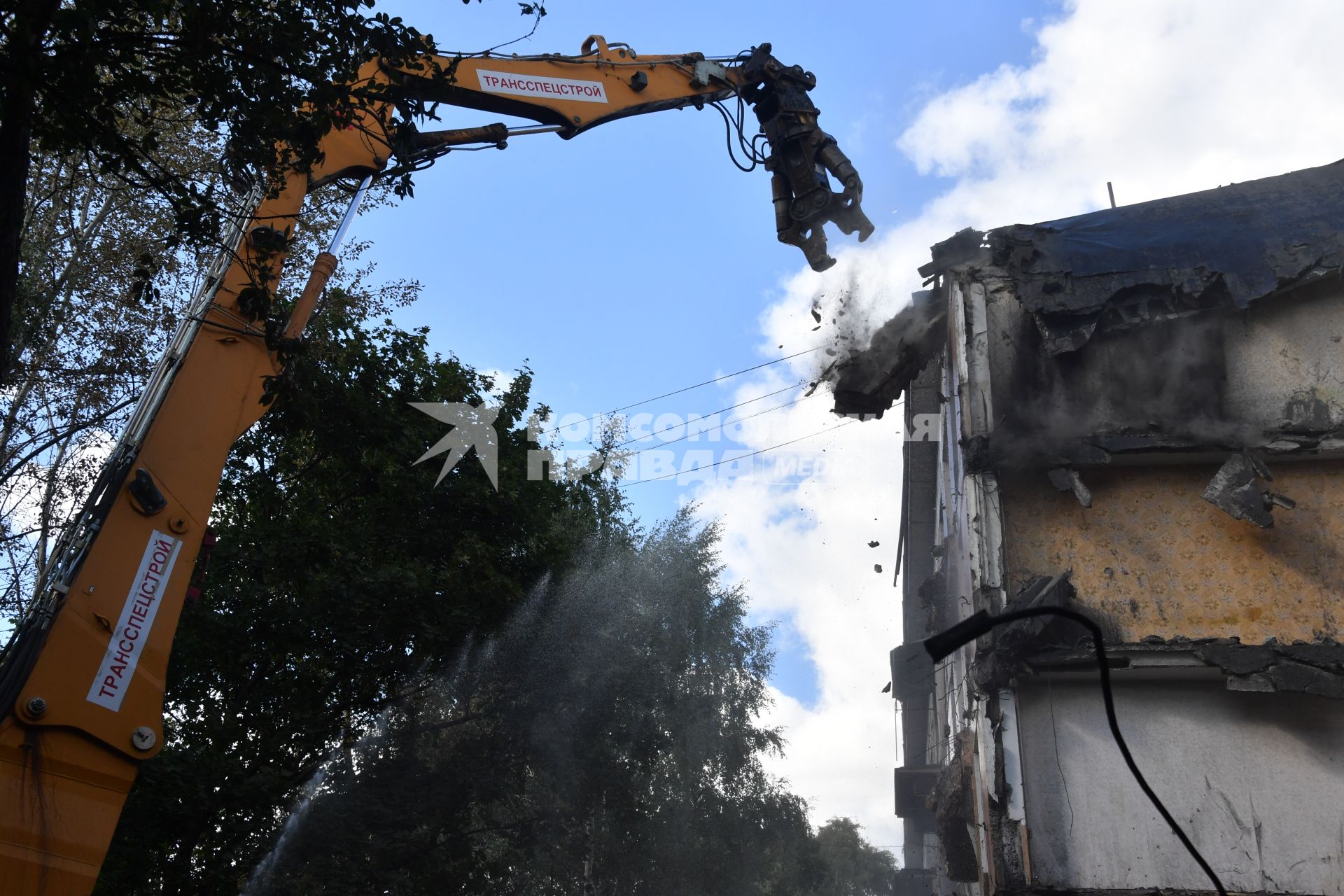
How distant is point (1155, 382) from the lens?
10.9 m

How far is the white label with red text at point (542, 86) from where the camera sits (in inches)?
356

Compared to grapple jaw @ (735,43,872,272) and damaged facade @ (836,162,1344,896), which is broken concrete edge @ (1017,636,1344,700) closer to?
damaged facade @ (836,162,1344,896)

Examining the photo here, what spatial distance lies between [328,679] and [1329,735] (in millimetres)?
10396

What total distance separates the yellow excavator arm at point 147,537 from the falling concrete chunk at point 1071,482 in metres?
6.18

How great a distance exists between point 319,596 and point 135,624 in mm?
6315

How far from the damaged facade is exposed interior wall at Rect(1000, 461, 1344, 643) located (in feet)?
0.07

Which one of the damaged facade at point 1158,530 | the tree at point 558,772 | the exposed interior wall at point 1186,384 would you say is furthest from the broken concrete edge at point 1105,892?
the tree at point 558,772

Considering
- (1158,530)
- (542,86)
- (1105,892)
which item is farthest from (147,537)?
(1158,530)

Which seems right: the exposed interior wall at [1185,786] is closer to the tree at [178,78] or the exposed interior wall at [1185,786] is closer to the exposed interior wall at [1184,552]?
the exposed interior wall at [1184,552]

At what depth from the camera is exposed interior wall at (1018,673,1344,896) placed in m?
9.00

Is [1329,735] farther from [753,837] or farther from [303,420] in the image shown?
[753,837]

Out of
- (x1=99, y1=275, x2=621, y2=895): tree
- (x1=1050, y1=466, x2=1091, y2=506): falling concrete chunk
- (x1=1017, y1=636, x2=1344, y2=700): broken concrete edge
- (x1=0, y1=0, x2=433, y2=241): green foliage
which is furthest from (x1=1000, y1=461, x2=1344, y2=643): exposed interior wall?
(x1=0, y1=0, x2=433, y2=241): green foliage

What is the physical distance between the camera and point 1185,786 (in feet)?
30.3

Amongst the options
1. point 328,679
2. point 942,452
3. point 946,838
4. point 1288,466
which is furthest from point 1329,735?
point 328,679
